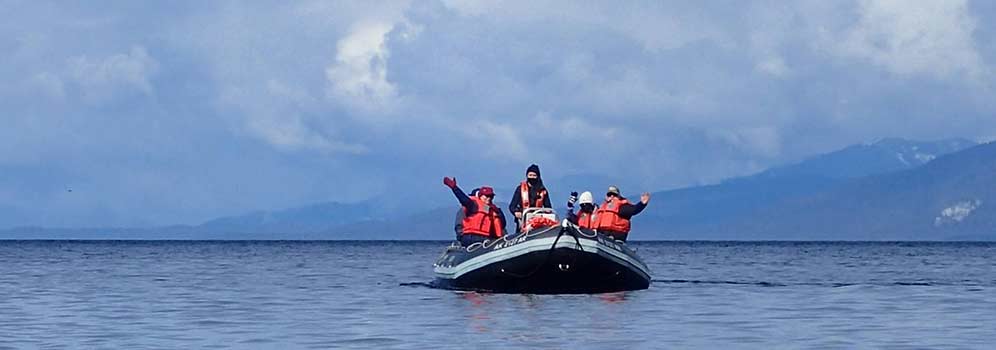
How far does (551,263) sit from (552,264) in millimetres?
45

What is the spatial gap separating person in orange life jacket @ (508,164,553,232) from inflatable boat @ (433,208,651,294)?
110 cm

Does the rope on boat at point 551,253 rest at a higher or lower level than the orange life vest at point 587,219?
lower

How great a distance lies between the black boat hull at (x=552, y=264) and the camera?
3975 centimetres

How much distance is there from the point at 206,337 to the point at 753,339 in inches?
366

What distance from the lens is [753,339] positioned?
3039 centimetres

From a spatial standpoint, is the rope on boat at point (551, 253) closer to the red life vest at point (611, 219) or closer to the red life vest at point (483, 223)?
the red life vest at point (483, 223)

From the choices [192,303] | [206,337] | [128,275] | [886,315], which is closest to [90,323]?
[206,337]

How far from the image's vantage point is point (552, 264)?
1577 inches

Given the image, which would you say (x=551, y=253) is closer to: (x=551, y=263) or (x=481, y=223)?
(x=551, y=263)

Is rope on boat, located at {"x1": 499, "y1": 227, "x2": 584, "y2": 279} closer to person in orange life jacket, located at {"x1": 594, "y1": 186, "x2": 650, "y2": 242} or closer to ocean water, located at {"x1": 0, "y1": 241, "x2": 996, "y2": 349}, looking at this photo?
ocean water, located at {"x1": 0, "y1": 241, "x2": 996, "y2": 349}

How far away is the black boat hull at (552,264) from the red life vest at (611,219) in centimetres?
77

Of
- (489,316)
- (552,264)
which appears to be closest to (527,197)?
(552,264)

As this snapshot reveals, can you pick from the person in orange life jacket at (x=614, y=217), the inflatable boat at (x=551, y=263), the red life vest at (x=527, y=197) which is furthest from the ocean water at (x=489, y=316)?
the red life vest at (x=527, y=197)

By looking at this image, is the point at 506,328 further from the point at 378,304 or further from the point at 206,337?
the point at 378,304
